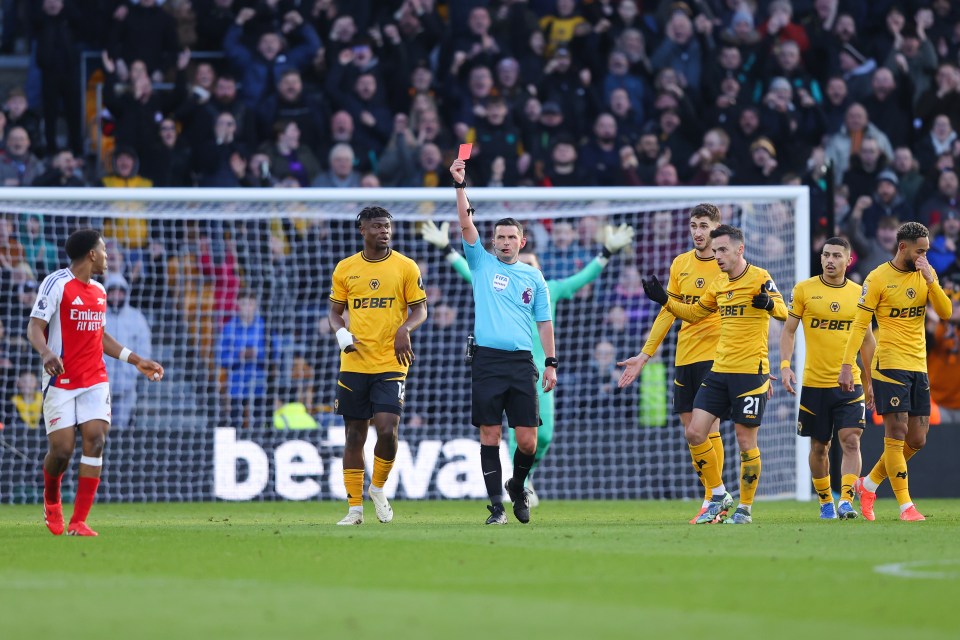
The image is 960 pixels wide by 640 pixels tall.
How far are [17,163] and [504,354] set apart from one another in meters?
8.98

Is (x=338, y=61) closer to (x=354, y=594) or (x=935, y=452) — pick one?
(x=935, y=452)

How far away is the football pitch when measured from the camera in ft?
18.5

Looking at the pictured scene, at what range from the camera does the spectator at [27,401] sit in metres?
15.5

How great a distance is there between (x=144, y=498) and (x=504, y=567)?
28.2ft

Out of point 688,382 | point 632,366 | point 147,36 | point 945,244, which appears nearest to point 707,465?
point 688,382

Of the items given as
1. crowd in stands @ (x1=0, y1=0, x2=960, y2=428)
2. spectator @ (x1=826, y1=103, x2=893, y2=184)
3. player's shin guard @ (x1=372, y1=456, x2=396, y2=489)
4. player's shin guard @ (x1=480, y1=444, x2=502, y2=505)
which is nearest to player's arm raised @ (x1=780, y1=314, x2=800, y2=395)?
player's shin guard @ (x1=480, y1=444, x2=502, y2=505)

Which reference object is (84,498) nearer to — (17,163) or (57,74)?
(17,163)

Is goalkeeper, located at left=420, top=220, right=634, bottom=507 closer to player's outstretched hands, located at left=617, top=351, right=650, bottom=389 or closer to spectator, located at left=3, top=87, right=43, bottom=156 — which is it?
player's outstretched hands, located at left=617, top=351, right=650, bottom=389

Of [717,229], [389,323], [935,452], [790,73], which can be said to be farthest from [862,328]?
[790,73]

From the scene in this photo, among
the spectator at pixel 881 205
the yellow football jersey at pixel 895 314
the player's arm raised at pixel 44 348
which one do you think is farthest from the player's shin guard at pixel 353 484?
the spectator at pixel 881 205

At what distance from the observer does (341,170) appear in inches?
693

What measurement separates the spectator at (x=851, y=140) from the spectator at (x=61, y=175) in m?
9.37

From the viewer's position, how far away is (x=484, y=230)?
1736 cm

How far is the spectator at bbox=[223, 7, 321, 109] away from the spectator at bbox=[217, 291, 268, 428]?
3727mm
